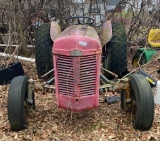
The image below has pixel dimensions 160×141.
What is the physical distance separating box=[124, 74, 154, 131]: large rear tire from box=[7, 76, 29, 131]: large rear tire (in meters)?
1.36

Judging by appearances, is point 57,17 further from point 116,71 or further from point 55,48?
point 55,48

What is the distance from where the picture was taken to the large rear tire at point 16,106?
12.0ft

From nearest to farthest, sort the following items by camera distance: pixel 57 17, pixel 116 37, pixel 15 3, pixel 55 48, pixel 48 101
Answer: pixel 55 48 → pixel 48 101 → pixel 116 37 → pixel 15 3 → pixel 57 17

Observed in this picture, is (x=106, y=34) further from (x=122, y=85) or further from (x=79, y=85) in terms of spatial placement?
(x=79, y=85)

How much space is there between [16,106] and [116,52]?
208 cm

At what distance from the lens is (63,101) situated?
12.1 ft

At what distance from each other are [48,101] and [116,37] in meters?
1.53

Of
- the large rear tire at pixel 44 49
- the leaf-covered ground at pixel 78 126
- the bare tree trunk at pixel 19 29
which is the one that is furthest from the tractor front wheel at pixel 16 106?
the bare tree trunk at pixel 19 29

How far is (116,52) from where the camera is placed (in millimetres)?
5055

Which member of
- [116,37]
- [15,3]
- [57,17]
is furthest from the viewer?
[57,17]

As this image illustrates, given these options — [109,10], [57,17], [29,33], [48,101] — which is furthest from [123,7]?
[48,101]

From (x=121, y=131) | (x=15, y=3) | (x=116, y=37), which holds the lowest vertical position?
(x=121, y=131)

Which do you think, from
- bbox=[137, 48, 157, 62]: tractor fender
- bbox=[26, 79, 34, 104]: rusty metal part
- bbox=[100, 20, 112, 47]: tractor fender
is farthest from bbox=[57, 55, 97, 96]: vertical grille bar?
bbox=[137, 48, 157, 62]: tractor fender

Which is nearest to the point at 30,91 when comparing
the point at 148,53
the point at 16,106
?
the point at 16,106
